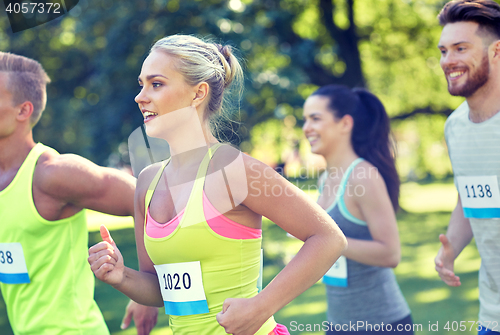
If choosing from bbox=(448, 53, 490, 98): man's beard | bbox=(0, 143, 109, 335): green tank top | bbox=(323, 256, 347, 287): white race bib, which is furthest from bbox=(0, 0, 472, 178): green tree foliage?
bbox=(448, 53, 490, 98): man's beard

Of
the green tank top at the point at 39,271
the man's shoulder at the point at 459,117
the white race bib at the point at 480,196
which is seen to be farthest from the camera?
the man's shoulder at the point at 459,117

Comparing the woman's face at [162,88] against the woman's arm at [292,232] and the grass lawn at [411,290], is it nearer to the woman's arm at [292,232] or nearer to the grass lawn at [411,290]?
the woman's arm at [292,232]

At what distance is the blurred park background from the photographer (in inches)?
291

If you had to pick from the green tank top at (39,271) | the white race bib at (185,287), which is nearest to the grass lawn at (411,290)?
the green tank top at (39,271)

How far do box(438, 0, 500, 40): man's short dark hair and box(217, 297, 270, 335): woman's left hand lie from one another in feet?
6.55

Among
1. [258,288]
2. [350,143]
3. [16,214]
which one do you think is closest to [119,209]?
[16,214]

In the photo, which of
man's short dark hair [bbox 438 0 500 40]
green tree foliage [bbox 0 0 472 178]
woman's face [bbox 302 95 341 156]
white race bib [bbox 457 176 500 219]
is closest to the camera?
white race bib [bbox 457 176 500 219]

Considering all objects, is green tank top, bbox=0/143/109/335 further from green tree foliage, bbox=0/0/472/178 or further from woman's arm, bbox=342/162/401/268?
green tree foliage, bbox=0/0/472/178

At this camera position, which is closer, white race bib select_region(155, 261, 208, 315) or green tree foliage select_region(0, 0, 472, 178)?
white race bib select_region(155, 261, 208, 315)

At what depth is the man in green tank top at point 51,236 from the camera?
2.18 meters

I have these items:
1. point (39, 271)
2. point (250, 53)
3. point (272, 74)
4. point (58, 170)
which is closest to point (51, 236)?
point (39, 271)

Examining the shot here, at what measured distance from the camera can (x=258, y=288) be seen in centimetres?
188

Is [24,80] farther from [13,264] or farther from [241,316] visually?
[241,316]

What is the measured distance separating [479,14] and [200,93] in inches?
66.5
